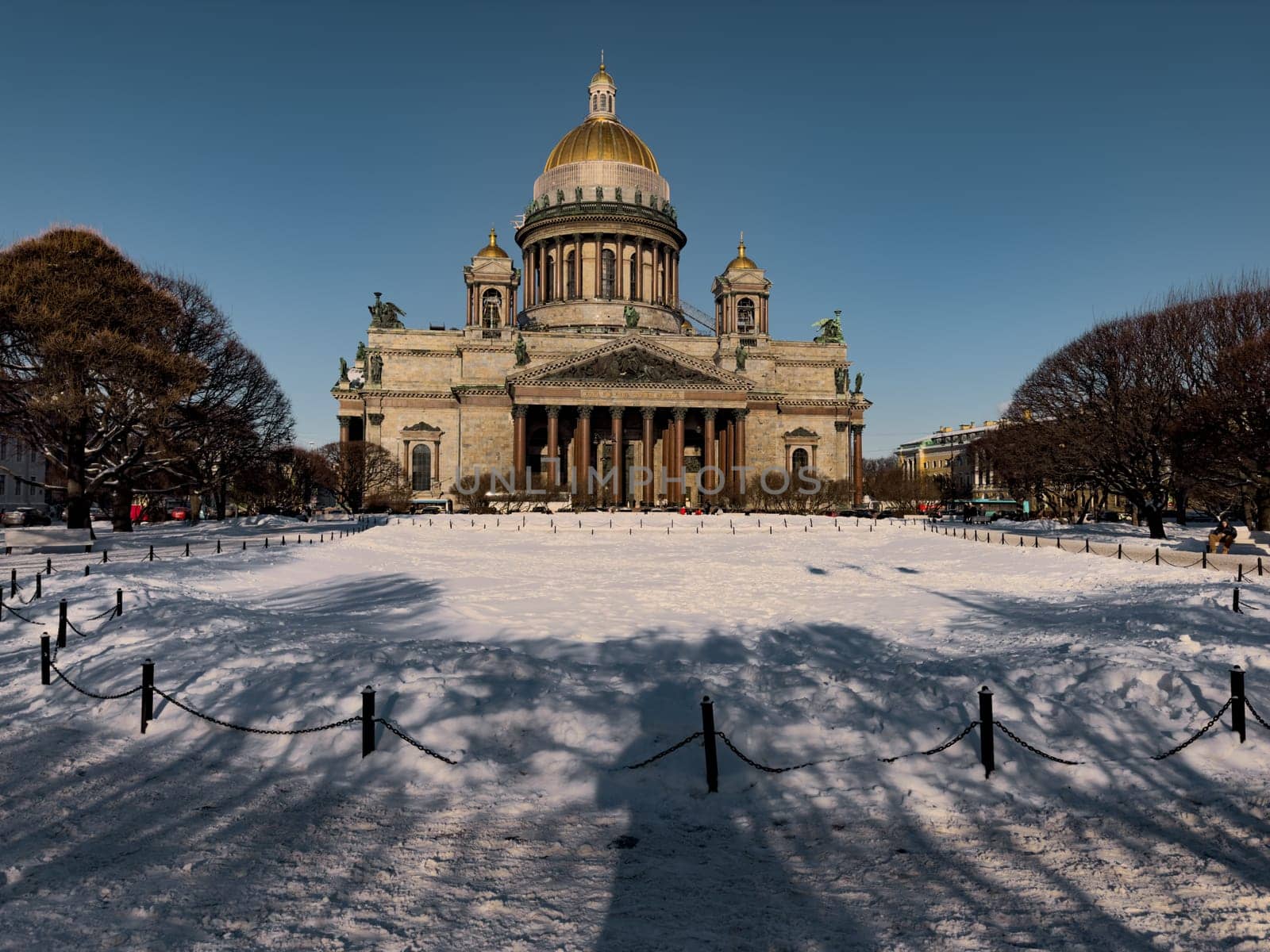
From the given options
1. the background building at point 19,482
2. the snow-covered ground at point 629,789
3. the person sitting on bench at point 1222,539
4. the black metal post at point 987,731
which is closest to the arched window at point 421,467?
the background building at point 19,482

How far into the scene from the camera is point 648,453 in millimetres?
64625

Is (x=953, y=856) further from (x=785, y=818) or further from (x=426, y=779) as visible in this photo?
(x=426, y=779)

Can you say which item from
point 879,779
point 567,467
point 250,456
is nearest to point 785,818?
point 879,779

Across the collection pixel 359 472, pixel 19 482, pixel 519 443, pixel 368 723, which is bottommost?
pixel 368 723

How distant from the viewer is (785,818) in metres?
7.63

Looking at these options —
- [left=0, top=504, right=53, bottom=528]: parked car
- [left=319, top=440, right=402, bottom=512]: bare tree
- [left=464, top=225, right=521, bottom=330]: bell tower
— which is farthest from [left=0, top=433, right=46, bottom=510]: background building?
[left=464, top=225, right=521, bottom=330]: bell tower

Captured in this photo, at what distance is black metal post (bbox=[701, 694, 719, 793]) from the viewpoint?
8227 mm

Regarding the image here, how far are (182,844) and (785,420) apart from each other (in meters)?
72.3

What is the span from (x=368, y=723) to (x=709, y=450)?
59284mm

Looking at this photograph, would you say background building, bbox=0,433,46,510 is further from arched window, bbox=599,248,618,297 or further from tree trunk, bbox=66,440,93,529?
arched window, bbox=599,248,618,297

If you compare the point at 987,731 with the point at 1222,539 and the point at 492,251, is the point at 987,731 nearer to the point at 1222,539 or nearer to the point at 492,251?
the point at 1222,539

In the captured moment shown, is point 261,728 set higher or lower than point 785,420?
lower

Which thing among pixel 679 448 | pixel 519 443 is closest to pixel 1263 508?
pixel 679 448

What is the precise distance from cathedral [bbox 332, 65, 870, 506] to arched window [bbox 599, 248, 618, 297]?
0.18m
